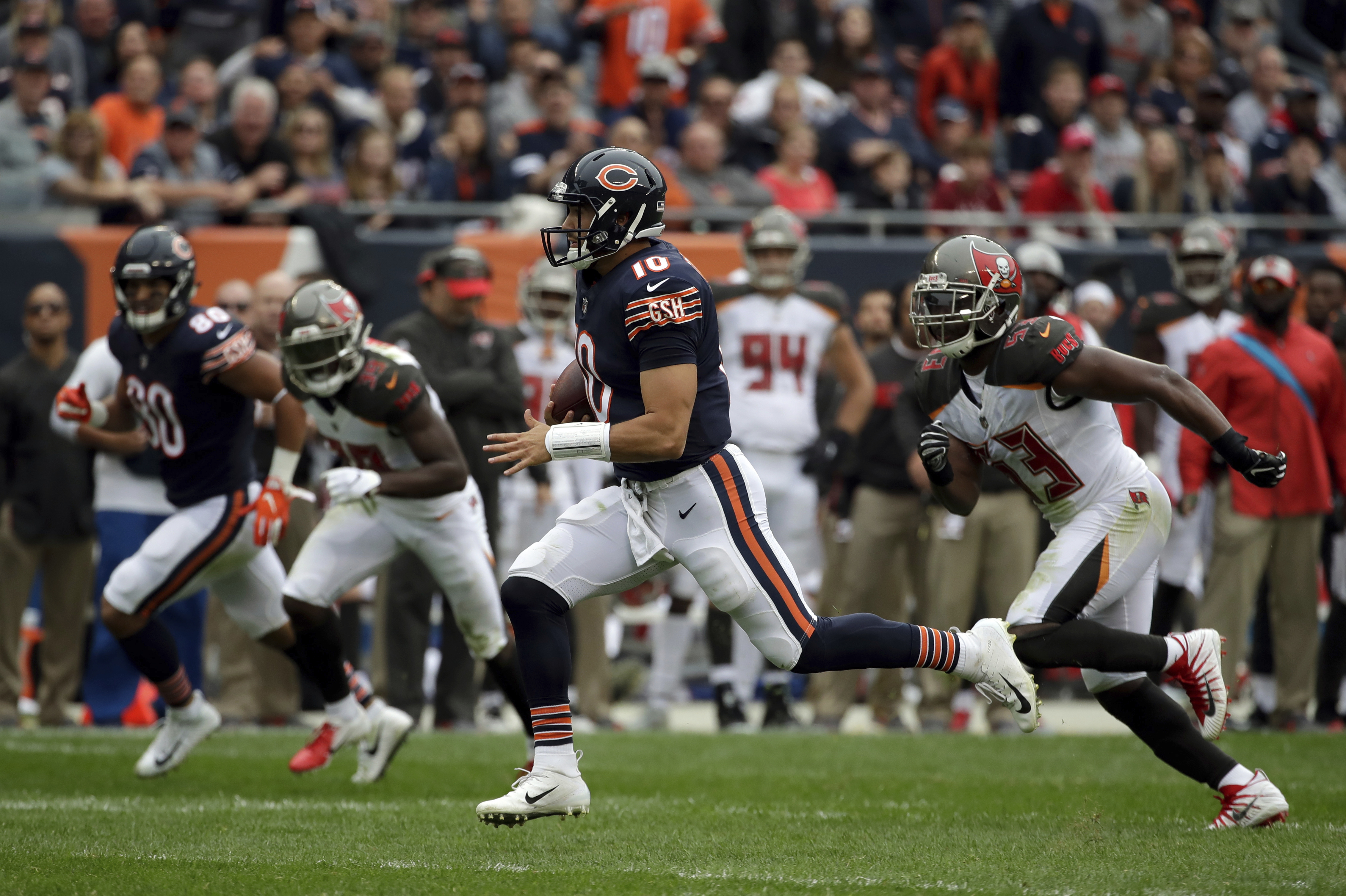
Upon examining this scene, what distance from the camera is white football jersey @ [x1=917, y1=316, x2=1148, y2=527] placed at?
5.16m

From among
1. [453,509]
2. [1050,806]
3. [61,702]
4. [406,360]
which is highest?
[406,360]

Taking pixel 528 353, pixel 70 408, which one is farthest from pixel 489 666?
pixel 528 353

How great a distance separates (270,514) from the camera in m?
6.50

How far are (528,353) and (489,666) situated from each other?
301 centimetres

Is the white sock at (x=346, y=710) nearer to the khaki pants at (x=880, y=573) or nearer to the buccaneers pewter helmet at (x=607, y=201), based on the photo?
the buccaneers pewter helmet at (x=607, y=201)

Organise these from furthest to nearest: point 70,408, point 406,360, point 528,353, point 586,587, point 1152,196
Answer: point 1152,196
point 528,353
point 70,408
point 406,360
point 586,587

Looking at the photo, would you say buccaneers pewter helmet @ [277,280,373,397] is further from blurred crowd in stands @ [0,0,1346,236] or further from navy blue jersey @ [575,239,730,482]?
blurred crowd in stands @ [0,0,1346,236]

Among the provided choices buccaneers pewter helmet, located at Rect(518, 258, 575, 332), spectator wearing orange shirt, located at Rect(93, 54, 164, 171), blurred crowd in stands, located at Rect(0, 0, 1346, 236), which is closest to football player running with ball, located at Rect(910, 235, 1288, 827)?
buccaneers pewter helmet, located at Rect(518, 258, 575, 332)

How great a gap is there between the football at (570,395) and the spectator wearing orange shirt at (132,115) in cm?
682

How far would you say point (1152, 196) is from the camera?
11.9 m

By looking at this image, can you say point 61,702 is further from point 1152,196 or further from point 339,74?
point 1152,196

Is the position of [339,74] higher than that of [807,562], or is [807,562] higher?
[339,74]

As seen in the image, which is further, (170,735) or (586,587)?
(170,735)

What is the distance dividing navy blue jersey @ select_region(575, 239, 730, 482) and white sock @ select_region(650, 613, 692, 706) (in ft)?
12.8
